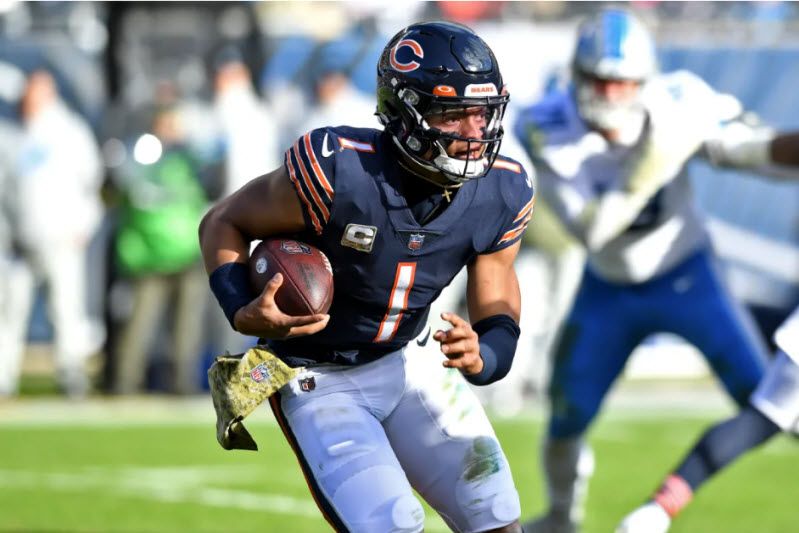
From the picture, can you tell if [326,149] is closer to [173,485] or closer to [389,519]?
[389,519]

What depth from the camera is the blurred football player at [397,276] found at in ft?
12.3

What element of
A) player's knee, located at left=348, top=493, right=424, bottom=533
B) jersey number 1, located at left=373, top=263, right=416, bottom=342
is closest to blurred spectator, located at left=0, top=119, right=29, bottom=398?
jersey number 1, located at left=373, top=263, right=416, bottom=342

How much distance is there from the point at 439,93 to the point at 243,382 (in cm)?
91

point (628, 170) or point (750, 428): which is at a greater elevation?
point (628, 170)

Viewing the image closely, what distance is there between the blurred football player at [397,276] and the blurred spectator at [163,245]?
6.54 metres

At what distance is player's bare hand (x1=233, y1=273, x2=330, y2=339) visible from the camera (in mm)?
3646

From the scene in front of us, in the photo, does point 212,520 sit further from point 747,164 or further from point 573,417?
point 747,164

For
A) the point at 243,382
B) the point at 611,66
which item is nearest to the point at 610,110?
the point at 611,66

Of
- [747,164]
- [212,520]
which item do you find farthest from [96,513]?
[747,164]

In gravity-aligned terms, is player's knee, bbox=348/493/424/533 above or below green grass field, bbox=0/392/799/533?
above

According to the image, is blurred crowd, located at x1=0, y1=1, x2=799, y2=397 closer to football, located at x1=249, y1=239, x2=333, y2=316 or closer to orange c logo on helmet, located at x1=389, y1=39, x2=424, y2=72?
orange c logo on helmet, located at x1=389, y1=39, x2=424, y2=72

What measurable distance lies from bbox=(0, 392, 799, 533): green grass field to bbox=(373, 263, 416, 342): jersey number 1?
241 centimetres

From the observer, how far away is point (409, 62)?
387 centimetres

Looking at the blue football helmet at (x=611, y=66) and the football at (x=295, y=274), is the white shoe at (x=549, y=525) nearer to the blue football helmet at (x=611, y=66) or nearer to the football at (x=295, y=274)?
the blue football helmet at (x=611, y=66)
